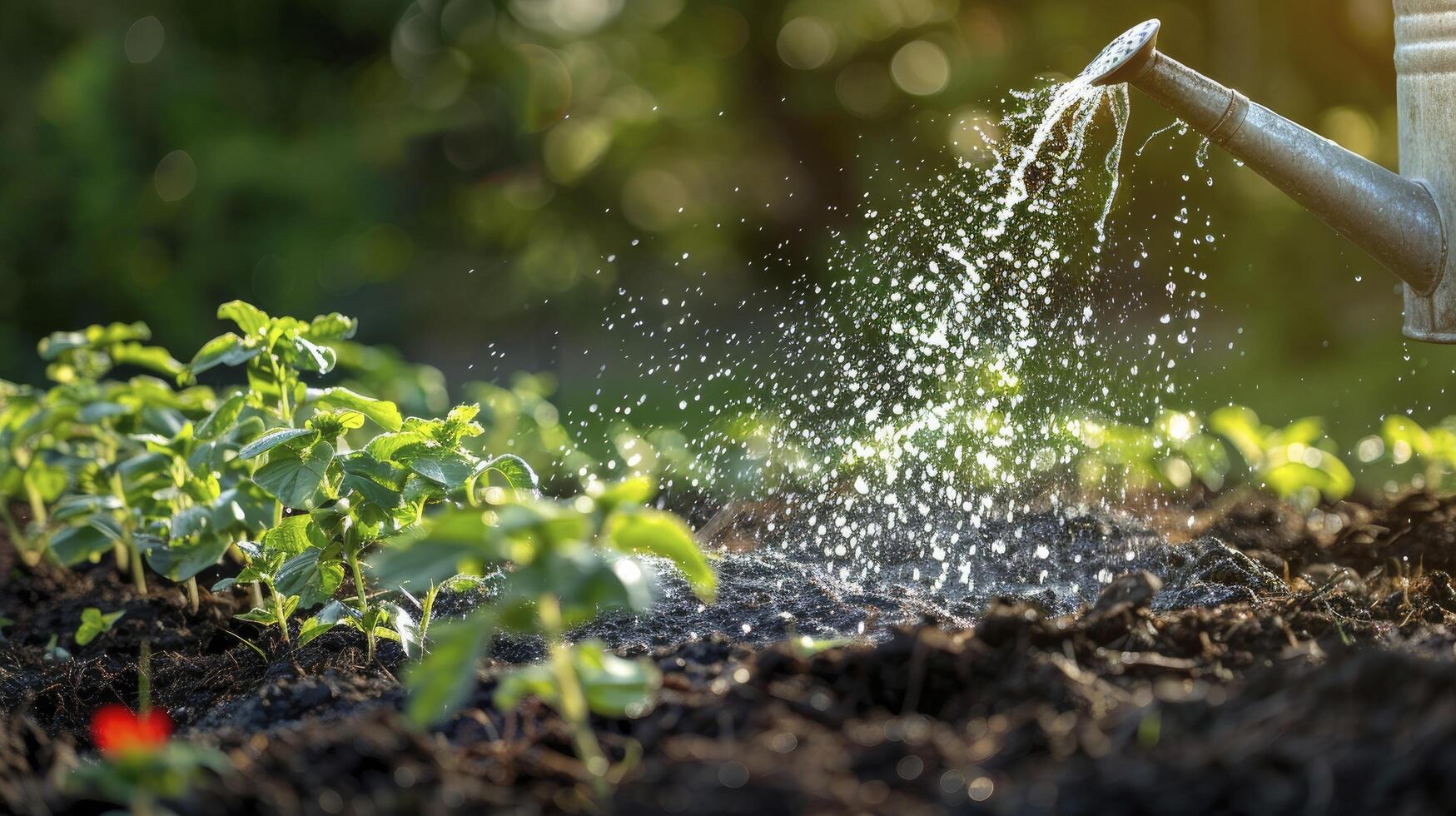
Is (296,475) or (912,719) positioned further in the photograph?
(296,475)

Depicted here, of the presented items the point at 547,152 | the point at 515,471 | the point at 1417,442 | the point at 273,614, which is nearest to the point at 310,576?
the point at 273,614

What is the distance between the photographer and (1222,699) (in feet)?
3.39

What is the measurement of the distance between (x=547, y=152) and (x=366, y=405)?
22.7 ft

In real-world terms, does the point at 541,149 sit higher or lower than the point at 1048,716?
higher

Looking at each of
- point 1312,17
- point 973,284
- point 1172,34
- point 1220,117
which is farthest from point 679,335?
point 1220,117

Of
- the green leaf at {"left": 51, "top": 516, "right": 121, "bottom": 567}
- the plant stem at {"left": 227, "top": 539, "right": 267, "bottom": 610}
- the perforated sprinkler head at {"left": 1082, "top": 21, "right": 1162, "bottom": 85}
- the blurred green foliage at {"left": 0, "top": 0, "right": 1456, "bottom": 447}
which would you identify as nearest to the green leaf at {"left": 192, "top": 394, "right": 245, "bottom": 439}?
the plant stem at {"left": 227, "top": 539, "right": 267, "bottom": 610}

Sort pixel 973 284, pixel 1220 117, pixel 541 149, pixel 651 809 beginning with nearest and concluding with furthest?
pixel 651 809
pixel 1220 117
pixel 973 284
pixel 541 149

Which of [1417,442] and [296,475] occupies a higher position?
[1417,442]

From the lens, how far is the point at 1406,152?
2057 mm

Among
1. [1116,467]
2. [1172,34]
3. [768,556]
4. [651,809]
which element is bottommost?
[651,809]

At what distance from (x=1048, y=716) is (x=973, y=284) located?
2.24 metres

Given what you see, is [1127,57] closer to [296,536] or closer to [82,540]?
[296,536]

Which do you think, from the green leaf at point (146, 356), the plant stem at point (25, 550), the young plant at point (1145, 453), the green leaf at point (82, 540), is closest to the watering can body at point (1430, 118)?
the young plant at point (1145, 453)

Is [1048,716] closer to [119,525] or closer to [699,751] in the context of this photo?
[699,751]
